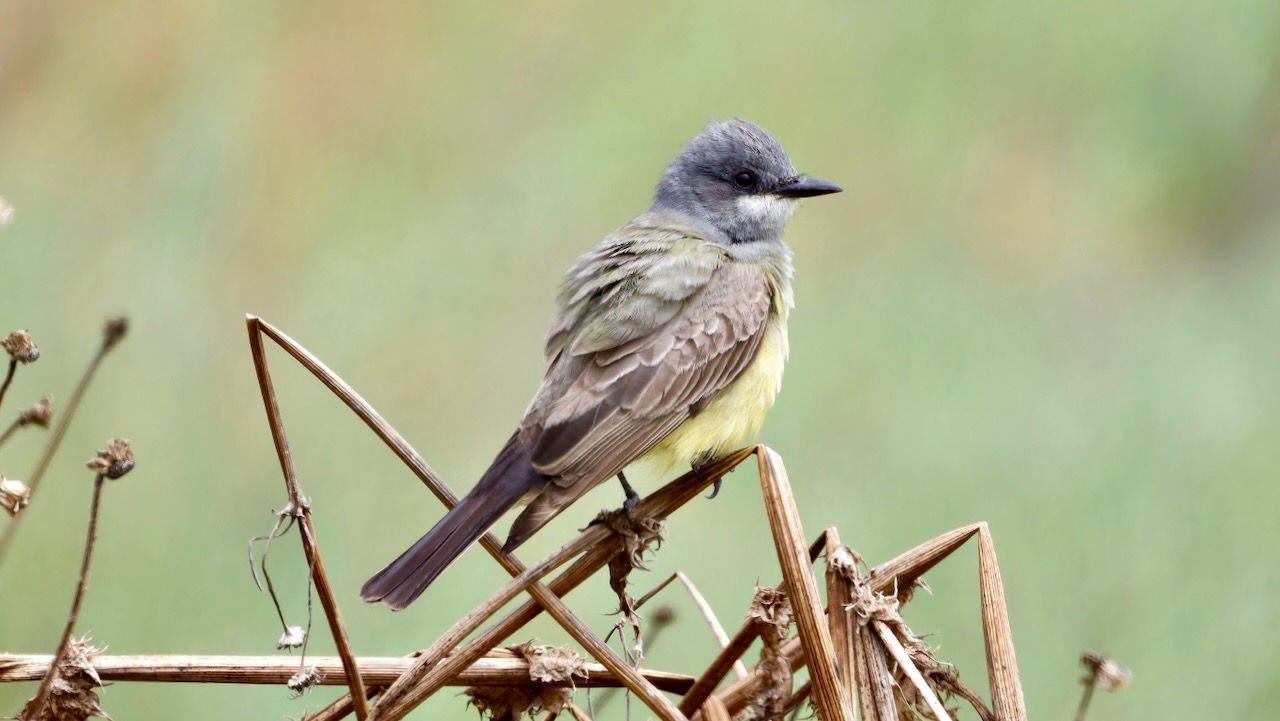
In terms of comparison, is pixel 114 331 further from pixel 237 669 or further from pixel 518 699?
pixel 518 699

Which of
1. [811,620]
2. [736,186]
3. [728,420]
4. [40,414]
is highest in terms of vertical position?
[736,186]

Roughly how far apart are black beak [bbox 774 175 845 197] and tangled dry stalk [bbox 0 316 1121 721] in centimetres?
199

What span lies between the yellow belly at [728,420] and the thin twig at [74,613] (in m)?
1.58

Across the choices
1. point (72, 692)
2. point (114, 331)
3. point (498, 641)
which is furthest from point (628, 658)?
point (114, 331)

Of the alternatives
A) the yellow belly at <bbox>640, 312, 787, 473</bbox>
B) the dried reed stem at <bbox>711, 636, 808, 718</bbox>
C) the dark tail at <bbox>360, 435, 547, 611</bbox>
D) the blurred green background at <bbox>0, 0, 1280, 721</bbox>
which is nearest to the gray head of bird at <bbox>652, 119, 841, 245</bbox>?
the yellow belly at <bbox>640, 312, 787, 473</bbox>

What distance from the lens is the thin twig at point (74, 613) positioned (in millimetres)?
1417

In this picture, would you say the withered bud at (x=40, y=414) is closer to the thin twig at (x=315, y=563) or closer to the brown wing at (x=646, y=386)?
the thin twig at (x=315, y=563)

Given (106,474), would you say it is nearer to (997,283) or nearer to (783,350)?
(783,350)

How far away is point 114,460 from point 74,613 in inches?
7.0

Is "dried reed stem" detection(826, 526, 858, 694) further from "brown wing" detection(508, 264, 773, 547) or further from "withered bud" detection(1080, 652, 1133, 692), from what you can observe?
"brown wing" detection(508, 264, 773, 547)

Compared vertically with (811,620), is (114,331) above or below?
above

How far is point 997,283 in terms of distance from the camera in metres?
5.05

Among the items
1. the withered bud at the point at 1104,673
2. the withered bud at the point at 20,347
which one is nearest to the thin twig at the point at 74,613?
the withered bud at the point at 20,347

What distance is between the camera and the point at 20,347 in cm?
160
